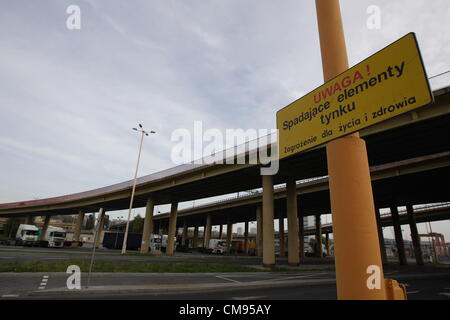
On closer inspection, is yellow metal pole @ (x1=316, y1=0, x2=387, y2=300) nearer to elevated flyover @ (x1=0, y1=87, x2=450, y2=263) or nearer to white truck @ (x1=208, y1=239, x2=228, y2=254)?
elevated flyover @ (x1=0, y1=87, x2=450, y2=263)

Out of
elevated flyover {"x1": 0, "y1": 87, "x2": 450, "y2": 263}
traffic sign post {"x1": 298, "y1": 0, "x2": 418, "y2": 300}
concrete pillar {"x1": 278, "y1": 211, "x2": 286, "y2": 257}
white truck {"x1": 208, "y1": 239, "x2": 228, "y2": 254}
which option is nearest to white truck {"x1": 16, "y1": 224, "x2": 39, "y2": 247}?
elevated flyover {"x1": 0, "y1": 87, "x2": 450, "y2": 263}

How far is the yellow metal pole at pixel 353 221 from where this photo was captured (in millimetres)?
2682

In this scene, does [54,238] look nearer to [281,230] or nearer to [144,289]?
[144,289]

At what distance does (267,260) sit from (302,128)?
23554 mm

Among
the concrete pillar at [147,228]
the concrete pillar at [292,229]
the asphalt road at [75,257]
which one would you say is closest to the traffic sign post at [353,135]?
the asphalt road at [75,257]

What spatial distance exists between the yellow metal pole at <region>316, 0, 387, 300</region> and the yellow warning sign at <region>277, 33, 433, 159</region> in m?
0.26

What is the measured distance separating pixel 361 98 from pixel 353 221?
4.56ft

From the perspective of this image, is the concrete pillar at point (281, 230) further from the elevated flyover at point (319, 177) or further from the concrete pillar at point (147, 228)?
the concrete pillar at point (147, 228)

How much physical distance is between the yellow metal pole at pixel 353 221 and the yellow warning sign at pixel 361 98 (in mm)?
263

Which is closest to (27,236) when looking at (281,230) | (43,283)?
(43,283)

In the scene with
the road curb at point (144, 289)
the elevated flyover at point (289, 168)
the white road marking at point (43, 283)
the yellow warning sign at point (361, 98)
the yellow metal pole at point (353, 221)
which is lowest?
the road curb at point (144, 289)

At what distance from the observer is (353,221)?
9.21ft

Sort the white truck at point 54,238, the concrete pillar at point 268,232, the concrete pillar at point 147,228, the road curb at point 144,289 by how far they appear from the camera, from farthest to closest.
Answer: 1. the white truck at point 54,238
2. the concrete pillar at point 147,228
3. the concrete pillar at point 268,232
4. the road curb at point 144,289
